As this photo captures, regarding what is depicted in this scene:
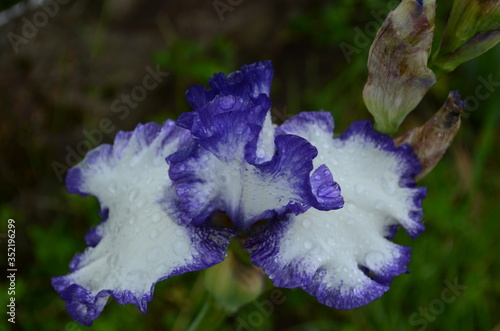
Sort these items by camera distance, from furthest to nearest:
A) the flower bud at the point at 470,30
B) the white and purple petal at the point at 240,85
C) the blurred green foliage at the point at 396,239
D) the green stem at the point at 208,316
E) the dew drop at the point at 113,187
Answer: the blurred green foliage at the point at 396,239 → the green stem at the point at 208,316 → the dew drop at the point at 113,187 → the white and purple petal at the point at 240,85 → the flower bud at the point at 470,30

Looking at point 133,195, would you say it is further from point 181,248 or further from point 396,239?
point 396,239

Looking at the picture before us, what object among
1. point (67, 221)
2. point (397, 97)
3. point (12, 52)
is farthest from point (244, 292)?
point (12, 52)

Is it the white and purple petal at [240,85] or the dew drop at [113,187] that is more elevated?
the white and purple petal at [240,85]

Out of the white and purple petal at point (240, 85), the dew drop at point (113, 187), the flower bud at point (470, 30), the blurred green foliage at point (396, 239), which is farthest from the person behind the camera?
the blurred green foliage at point (396, 239)

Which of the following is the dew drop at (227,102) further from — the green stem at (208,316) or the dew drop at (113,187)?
the green stem at (208,316)

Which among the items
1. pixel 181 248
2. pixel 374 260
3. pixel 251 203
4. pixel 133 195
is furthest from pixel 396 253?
pixel 133 195

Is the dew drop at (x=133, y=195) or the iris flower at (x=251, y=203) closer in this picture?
the iris flower at (x=251, y=203)

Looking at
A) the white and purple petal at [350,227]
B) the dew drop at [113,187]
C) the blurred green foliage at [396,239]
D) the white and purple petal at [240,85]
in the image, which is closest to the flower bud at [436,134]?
the white and purple petal at [350,227]
